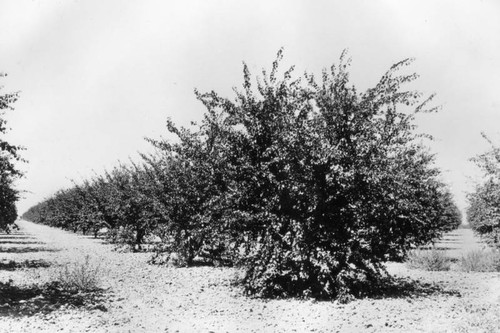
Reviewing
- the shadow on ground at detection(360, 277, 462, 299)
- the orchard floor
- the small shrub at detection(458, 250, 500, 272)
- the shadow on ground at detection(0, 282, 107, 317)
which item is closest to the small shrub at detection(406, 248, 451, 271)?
the small shrub at detection(458, 250, 500, 272)

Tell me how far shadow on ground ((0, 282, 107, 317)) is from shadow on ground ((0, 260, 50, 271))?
381cm

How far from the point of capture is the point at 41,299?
8438 mm

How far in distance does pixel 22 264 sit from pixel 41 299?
267 inches

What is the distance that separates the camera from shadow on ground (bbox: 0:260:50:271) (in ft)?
43.9

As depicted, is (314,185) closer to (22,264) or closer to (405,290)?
(405,290)

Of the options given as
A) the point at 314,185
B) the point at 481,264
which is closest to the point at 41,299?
the point at 314,185

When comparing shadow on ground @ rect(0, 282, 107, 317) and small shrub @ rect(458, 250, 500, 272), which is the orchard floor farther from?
small shrub @ rect(458, 250, 500, 272)

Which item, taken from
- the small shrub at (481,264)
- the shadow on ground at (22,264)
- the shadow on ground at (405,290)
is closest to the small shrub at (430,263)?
the small shrub at (481,264)

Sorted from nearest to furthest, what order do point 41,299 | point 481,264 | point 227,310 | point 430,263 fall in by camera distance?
point 227,310
point 41,299
point 430,263
point 481,264

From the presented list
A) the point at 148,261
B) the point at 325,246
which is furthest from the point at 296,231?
the point at 148,261

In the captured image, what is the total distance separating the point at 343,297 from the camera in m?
7.57

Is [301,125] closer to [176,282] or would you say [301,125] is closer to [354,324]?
[354,324]

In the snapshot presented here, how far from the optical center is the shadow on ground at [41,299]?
753 cm

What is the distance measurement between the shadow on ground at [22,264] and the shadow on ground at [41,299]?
3.81 metres
